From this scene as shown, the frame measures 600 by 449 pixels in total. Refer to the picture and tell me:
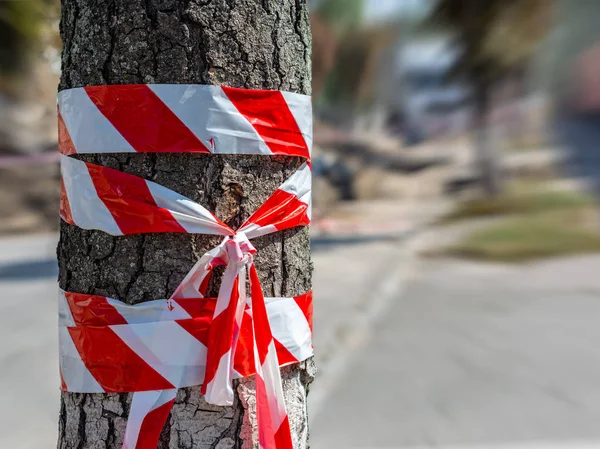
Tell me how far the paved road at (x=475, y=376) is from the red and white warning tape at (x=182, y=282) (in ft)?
9.05

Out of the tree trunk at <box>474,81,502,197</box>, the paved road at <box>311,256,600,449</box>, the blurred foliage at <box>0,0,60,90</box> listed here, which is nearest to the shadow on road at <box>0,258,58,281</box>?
the paved road at <box>311,256,600,449</box>

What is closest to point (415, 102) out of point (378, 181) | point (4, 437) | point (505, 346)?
point (378, 181)

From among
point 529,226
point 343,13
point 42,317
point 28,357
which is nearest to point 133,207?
point 28,357

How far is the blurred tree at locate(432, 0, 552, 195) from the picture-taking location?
1689cm

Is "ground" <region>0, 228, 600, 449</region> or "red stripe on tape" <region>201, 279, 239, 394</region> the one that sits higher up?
"red stripe on tape" <region>201, 279, 239, 394</region>

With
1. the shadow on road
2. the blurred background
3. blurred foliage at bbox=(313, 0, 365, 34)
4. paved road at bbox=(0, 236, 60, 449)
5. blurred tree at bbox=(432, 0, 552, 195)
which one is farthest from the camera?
blurred foliage at bbox=(313, 0, 365, 34)

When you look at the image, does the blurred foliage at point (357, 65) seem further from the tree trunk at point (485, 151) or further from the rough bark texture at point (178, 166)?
the rough bark texture at point (178, 166)

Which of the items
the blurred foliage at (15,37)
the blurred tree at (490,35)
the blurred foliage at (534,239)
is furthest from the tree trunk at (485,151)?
the blurred foliage at (15,37)

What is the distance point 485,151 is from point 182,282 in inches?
810

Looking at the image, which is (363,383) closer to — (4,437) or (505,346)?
(505,346)

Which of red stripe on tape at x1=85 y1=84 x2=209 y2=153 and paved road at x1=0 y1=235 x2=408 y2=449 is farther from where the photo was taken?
paved road at x1=0 y1=235 x2=408 y2=449

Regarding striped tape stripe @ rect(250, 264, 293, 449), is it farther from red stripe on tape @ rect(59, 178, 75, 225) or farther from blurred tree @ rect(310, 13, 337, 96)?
blurred tree @ rect(310, 13, 337, 96)

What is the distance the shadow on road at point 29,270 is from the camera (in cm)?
909

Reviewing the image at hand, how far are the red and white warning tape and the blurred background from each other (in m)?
2.76
